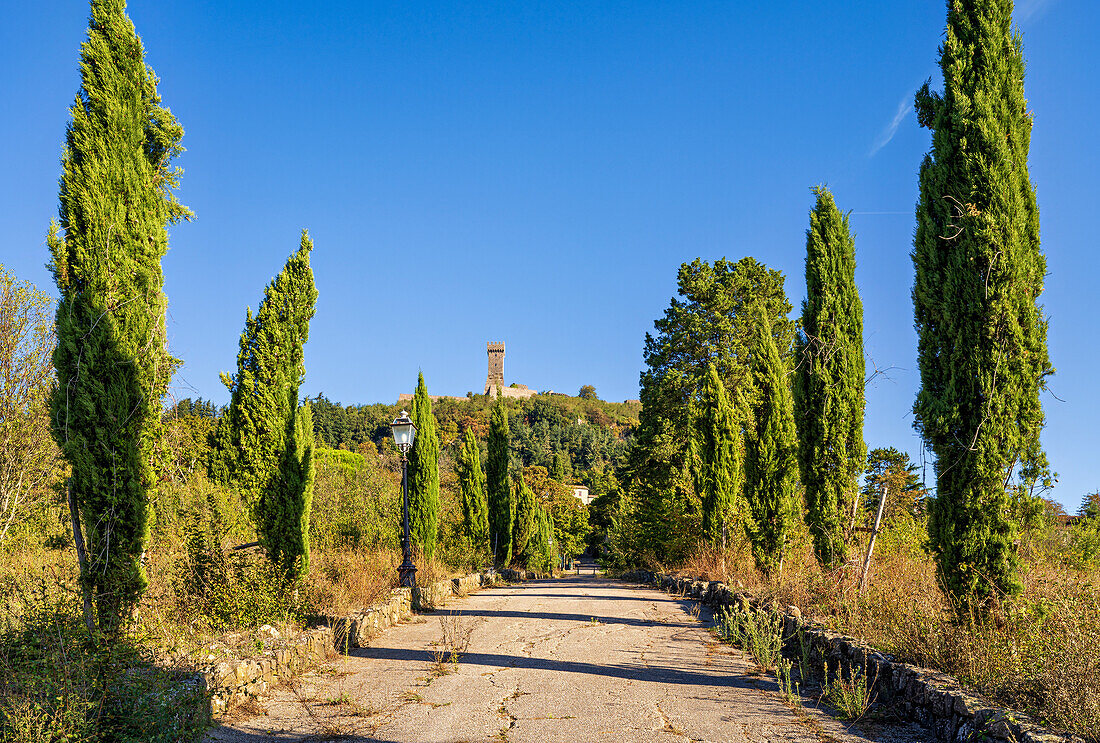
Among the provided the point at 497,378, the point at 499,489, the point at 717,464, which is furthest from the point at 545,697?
the point at 497,378

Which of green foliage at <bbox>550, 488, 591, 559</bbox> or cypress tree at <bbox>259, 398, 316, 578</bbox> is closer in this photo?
cypress tree at <bbox>259, 398, 316, 578</bbox>

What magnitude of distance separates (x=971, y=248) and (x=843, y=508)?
17.4ft

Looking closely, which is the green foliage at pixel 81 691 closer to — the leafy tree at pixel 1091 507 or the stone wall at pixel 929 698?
the stone wall at pixel 929 698

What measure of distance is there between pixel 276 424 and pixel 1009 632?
936 cm

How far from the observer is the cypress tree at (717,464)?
16.5 metres

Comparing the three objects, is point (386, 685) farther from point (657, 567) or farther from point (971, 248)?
point (657, 567)

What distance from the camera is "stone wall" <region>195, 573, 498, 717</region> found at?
5086 mm

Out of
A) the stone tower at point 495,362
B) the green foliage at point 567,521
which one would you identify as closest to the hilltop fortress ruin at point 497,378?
→ the stone tower at point 495,362

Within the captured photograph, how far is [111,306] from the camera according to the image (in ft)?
22.4

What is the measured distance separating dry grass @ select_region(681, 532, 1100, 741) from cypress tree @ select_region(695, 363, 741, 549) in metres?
7.22

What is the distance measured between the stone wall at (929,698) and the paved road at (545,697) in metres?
0.22

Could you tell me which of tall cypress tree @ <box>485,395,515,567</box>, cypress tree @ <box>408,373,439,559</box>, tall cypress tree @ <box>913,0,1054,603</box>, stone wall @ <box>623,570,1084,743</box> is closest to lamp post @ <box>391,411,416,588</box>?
cypress tree @ <box>408,373,439,559</box>

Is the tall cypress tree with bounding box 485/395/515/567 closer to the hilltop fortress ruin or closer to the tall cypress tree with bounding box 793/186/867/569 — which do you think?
the tall cypress tree with bounding box 793/186/867/569

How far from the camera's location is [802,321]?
11.3 m
